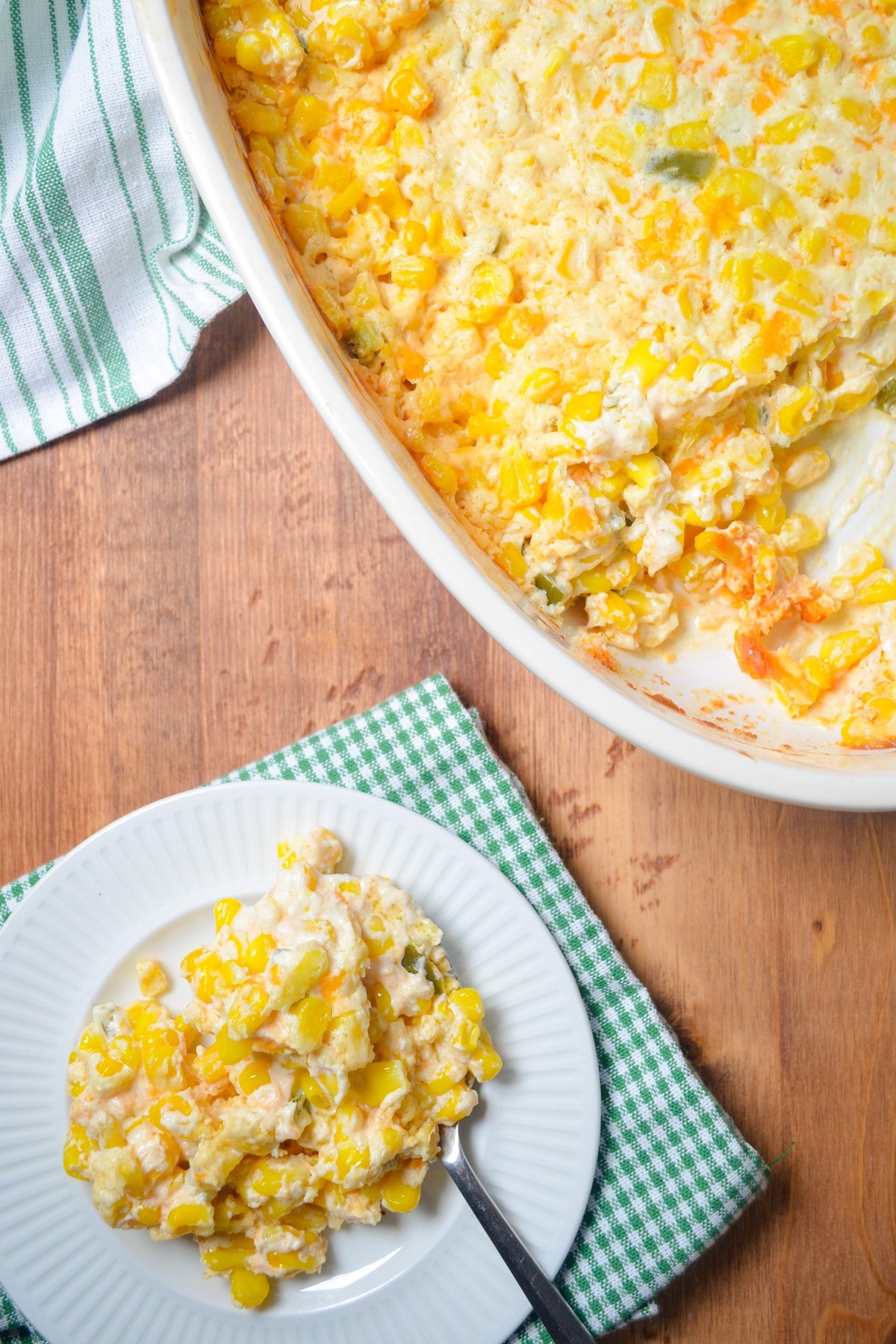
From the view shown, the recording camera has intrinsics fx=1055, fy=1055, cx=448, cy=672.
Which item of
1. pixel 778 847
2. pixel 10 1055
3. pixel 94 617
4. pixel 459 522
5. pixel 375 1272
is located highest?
pixel 459 522

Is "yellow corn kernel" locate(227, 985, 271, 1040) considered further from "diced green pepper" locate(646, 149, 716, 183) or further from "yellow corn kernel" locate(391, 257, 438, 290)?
"diced green pepper" locate(646, 149, 716, 183)

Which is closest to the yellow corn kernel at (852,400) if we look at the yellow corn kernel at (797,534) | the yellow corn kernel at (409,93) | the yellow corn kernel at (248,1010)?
the yellow corn kernel at (797,534)

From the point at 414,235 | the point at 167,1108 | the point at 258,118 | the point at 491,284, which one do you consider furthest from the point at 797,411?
the point at 167,1108

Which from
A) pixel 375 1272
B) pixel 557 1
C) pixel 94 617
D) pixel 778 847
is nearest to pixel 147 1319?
pixel 375 1272

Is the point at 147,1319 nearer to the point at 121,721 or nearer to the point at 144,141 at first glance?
the point at 121,721

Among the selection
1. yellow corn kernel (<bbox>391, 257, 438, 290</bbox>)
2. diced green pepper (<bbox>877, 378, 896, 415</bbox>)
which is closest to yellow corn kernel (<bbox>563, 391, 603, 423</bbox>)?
yellow corn kernel (<bbox>391, 257, 438, 290</bbox>)

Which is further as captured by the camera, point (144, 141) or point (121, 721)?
point (121, 721)

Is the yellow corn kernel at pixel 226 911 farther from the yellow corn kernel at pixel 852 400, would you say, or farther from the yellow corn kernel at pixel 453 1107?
the yellow corn kernel at pixel 852 400
